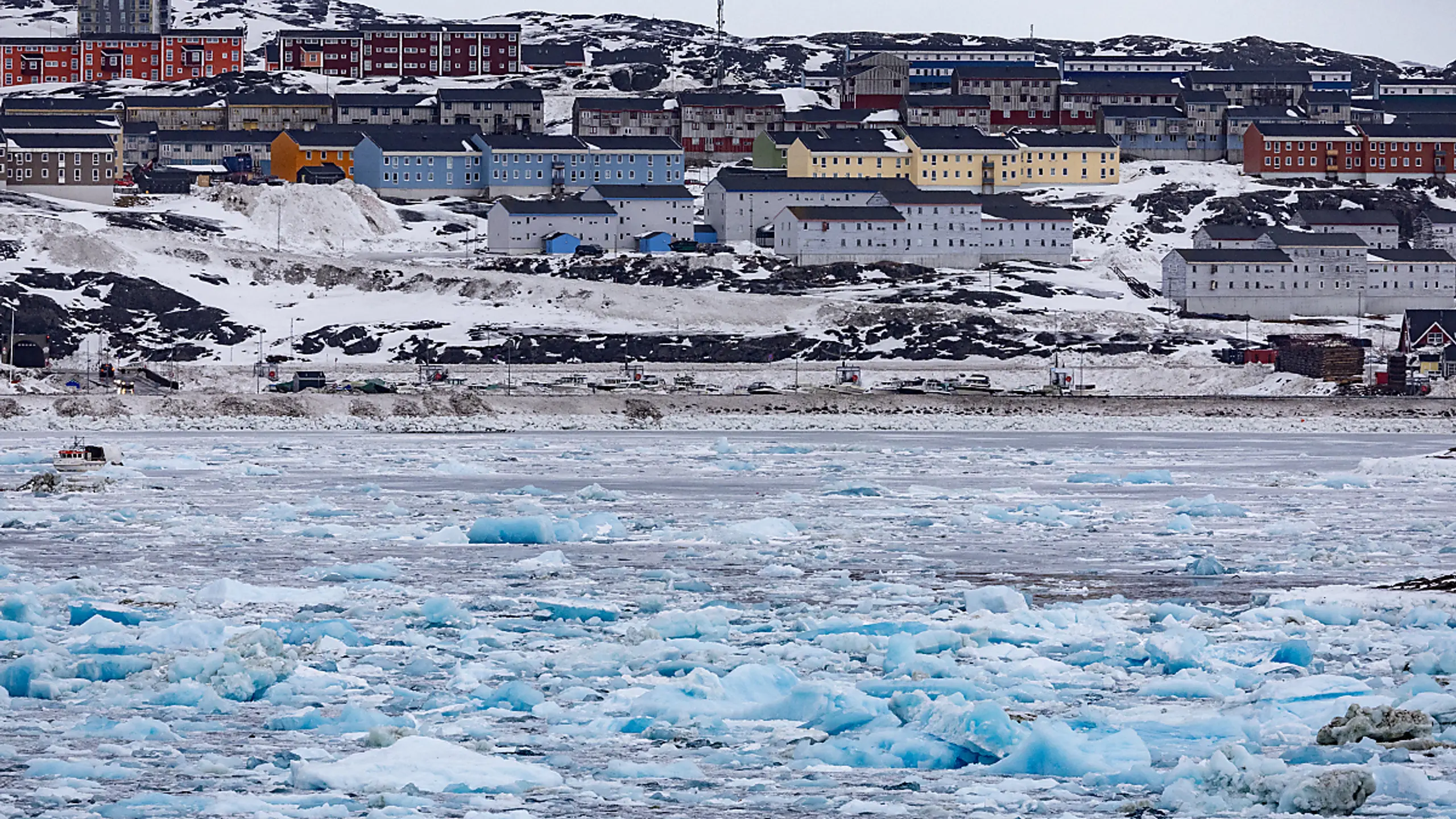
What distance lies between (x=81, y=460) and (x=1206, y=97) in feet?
330

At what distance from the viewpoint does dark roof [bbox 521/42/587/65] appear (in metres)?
156

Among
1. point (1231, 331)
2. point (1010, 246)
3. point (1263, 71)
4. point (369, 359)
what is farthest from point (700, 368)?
point (1263, 71)

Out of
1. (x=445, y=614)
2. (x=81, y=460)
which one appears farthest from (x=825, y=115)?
(x=445, y=614)

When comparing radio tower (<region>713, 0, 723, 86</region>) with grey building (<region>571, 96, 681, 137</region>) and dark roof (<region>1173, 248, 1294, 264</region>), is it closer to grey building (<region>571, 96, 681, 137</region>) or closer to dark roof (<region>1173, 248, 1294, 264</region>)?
grey building (<region>571, 96, 681, 137</region>)

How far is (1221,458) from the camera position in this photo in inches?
1831

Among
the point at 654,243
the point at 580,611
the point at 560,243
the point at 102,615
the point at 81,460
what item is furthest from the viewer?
the point at 654,243

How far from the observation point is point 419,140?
11188cm

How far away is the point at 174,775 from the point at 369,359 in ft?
→ 199

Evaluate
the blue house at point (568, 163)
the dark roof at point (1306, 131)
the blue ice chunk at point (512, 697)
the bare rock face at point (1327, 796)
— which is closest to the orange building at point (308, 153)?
the blue house at point (568, 163)

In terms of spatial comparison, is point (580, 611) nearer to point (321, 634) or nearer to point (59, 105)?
point (321, 634)

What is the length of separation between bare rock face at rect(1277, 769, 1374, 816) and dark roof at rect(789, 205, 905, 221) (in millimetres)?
82152

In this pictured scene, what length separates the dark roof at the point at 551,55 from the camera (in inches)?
6161

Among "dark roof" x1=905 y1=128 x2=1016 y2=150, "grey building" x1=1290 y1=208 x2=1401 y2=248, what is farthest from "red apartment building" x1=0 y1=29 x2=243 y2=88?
"grey building" x1=1290 y1=208 x2=1401 y2=248

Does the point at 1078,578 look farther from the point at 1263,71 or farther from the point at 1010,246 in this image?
the point at 1263,71
